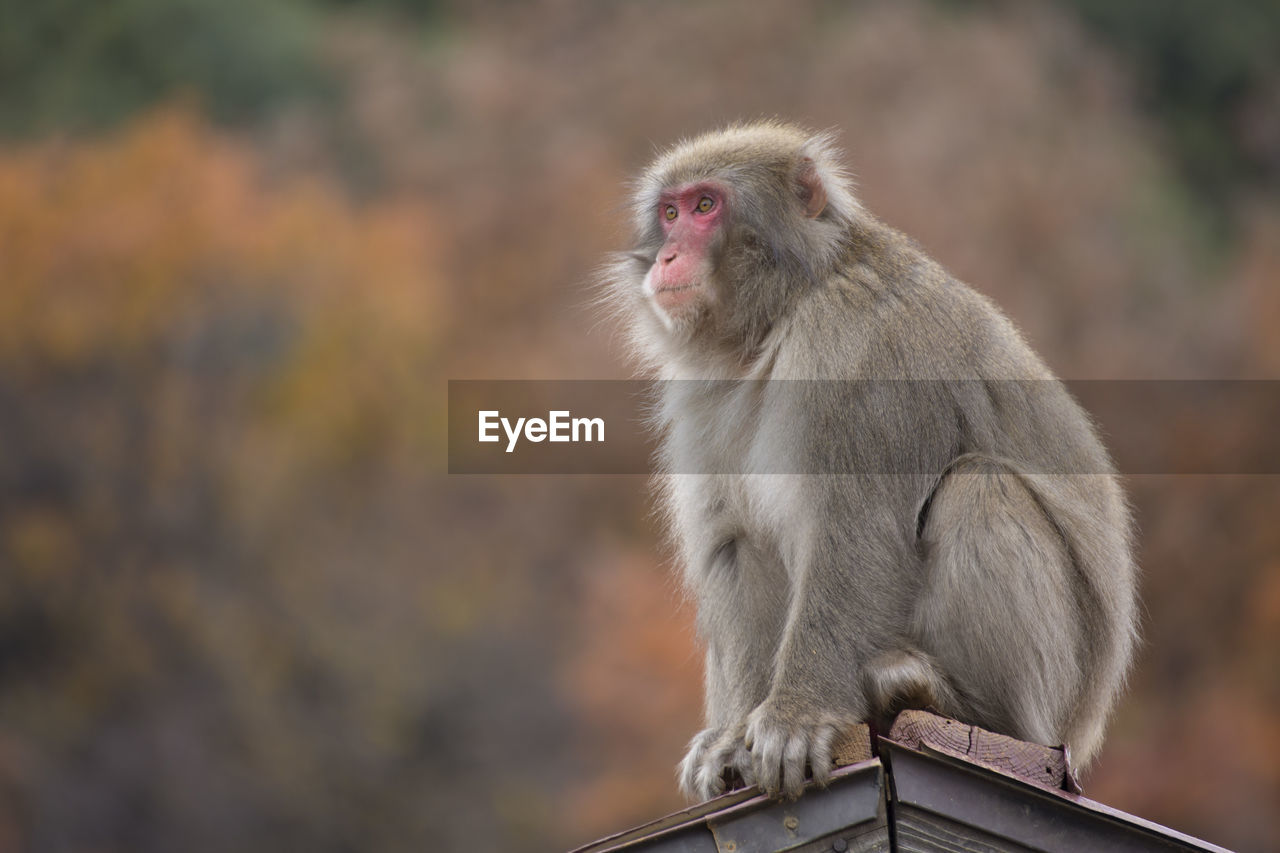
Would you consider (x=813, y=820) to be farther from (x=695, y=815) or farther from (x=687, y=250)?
(x=687, y=250)

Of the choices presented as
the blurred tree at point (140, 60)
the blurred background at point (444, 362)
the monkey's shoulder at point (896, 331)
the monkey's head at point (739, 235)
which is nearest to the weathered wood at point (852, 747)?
the monkey's shoulder at point (896, 331)

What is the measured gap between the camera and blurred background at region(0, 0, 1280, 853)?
19.8m

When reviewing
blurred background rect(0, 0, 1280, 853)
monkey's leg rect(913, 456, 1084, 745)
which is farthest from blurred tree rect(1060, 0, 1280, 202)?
monkey's leg rect(913, 456, 1084, 745)

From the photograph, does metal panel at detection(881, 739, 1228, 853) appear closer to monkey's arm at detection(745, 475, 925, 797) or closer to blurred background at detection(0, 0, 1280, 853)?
monkey's arm at detection(745, 475, 925, 797)

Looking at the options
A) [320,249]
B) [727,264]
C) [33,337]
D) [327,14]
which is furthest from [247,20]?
[727,264]

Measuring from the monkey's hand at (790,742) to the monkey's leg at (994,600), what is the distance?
458 millimetres

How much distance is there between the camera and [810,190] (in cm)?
534

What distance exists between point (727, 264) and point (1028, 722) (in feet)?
6.02

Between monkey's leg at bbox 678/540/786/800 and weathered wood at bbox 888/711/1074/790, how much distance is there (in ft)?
1.91

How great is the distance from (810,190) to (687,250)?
0.49 metres

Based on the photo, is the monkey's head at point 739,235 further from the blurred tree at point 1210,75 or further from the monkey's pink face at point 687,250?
the blurred tree at point 1210,75

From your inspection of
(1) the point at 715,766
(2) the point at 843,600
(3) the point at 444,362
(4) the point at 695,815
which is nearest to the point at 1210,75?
(3) the point at 444,362

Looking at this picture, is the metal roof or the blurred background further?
the blurred background

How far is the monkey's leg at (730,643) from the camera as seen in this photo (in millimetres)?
4668
